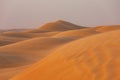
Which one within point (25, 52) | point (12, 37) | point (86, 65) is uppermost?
point (86, 65)

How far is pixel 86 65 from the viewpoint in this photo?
397cm

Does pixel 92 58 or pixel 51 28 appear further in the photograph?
pixel 51 28

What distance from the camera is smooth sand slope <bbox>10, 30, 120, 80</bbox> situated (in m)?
3.60

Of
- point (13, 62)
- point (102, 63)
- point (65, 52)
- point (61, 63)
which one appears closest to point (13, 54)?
point (13, 62)

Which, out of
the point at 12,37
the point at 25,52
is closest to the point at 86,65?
the point at 25,52

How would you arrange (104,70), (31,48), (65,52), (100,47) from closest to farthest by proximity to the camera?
(104,70) → (100,47) → (65,52) → (31,48)

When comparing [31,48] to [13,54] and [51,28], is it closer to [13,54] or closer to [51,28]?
[13,54]

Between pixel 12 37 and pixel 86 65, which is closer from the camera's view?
pixel 86 65

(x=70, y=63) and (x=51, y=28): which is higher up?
(x=70, y=63)

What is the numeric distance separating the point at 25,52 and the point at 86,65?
527cm

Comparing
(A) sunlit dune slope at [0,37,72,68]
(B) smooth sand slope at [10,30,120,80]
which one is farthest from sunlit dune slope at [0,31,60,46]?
(B) smooth sand slope at [10,30,120,80]

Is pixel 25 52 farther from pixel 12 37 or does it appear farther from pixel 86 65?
pixel 12 37

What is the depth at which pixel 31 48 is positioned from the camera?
994 centimetres

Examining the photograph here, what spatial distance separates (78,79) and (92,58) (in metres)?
0.64
